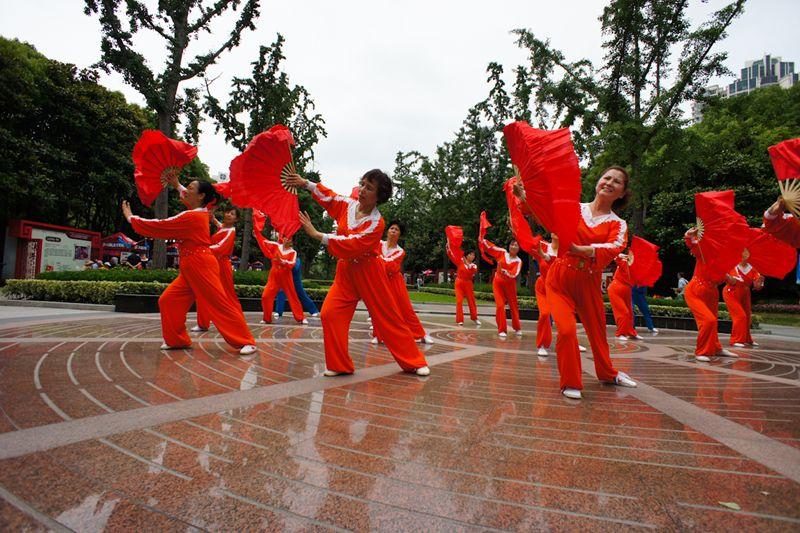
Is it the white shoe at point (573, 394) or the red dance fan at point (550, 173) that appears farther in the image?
the white shoe at point (573, 394)

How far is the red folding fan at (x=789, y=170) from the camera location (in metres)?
3.44

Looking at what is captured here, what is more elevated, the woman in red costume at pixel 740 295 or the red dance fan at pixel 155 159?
the red dance fan at pixel 155 159

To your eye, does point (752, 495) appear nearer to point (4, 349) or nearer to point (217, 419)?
point (217, 419)

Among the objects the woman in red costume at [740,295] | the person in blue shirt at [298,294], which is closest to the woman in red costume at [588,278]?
the woman in red costume at [740,295]

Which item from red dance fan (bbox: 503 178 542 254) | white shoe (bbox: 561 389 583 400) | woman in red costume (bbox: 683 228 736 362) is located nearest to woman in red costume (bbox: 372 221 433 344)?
red dance fan (bbox: 503 178 542 254)

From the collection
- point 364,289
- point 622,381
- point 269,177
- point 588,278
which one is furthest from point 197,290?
point 622,381

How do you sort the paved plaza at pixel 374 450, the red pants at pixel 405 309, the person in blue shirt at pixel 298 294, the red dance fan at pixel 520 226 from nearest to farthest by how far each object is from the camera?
1. the paved plaza at pixel 374 450
2. the red dance fan at pixel 520 226
3. the red pants at pixel 405 309
4. the person in blue shirt at pixel 298 294

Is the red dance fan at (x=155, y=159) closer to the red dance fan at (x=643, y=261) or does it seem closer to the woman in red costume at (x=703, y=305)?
the woman in red costume at (x=703, y=305)

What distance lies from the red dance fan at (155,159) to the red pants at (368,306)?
268 centimetres

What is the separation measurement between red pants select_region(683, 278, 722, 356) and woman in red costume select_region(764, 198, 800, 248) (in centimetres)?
292

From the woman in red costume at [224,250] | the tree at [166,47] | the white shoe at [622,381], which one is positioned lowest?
the white shoe at [622,381]

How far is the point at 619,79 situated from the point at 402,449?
2004 cm

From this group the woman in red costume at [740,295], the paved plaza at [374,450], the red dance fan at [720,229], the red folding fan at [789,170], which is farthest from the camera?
the woman in red costume at [740,295]

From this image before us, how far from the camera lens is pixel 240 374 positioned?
13.5 feet
